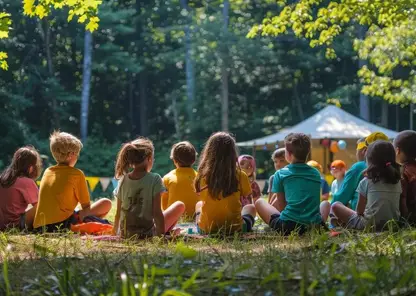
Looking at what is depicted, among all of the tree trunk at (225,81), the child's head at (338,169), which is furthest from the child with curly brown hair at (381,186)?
the tree trunk at (225,81)

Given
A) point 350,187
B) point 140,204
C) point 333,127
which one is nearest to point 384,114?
point 333,127

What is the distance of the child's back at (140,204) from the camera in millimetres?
7008

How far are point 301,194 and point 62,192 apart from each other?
223 cm

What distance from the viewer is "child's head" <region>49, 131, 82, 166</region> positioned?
307 inches

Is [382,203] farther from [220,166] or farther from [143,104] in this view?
[143,104]

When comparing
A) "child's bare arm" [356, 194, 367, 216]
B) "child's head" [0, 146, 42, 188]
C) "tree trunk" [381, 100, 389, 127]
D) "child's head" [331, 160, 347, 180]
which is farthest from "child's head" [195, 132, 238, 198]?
"tree trunk" [381, 100, 389, 127]

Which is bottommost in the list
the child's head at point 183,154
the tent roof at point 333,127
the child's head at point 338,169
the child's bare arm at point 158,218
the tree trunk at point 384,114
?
the child's bare arm at point 158,218

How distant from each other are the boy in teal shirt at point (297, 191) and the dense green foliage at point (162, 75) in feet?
98.5

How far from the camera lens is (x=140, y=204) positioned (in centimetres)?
705

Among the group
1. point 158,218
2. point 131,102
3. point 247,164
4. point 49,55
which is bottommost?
point 158,218

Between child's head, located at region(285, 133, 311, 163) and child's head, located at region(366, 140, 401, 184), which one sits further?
child's head, located at region(285, 133, 311, 163)

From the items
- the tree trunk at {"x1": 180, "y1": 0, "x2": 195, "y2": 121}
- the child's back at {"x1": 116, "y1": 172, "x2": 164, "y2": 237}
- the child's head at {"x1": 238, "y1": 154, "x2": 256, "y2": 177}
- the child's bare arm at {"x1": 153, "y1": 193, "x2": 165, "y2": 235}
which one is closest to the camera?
the child's bare arm at {"x1": 153, "y1": 193, "x2": 165, "y2": 235}

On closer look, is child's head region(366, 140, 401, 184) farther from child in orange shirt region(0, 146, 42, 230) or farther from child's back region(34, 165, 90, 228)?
child in orange shirt region(0, 146, 42, 230)

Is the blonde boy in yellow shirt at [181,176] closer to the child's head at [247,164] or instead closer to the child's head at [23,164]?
the child's head at [247,164]
